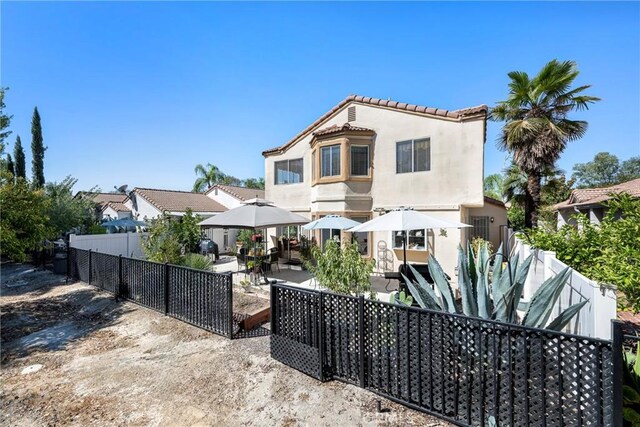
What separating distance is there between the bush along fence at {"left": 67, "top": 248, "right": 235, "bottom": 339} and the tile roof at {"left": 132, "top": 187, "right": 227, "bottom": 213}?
1461 centimetres

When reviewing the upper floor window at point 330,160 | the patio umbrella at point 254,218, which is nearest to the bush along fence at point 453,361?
the patio umbrella at point 254,218

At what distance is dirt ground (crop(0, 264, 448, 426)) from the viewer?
403cm

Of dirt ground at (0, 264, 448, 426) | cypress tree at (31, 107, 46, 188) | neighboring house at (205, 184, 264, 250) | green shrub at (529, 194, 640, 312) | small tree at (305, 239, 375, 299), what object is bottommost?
dirt ground at (0, 264, 448, 426)

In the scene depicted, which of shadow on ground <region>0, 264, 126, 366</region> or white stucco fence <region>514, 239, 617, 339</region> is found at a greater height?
white stucco fence <region>514, 239, 617, 339</region>

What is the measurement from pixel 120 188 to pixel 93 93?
165 ft

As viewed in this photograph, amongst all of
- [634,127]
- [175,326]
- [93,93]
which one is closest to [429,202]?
[175,326]

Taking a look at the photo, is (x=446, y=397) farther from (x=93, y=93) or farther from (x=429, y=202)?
(x=93, y=93)

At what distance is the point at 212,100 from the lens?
14.9m

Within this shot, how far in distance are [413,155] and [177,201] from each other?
2295cm

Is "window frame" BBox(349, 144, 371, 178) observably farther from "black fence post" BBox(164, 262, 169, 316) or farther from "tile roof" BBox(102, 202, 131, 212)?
"tile roof" BBox(102, 202, 131, 212)

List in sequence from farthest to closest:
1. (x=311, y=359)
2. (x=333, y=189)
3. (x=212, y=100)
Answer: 1. (x=212, y=100)
2. (x=333, y=189)
3. (x=311, y=359)

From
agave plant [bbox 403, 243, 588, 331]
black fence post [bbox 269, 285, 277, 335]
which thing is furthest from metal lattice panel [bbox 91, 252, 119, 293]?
agave plant [bbox 403, 243, 588, 331]

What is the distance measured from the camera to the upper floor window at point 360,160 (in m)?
13.8

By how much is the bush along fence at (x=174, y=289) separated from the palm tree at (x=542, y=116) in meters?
16.5
